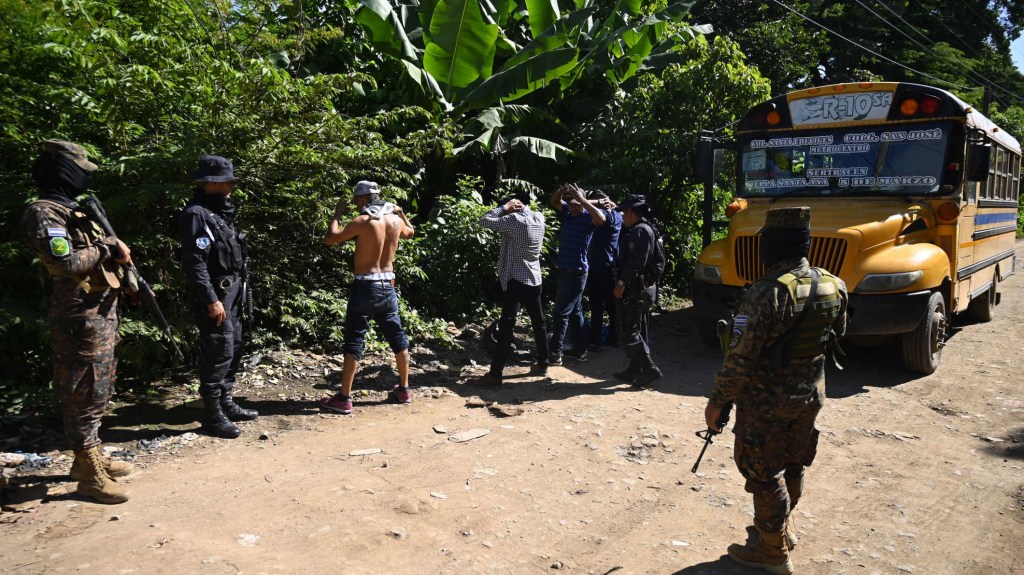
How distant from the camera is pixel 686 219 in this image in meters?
11.0

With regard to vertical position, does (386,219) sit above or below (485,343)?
above

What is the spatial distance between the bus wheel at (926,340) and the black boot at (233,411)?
612cm

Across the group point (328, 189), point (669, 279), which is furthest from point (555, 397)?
point (669, 279)

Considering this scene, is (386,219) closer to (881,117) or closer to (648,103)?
(881,117)

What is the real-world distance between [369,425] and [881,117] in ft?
19.4

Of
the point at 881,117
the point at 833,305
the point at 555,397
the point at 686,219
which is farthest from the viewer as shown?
the point at 686,219

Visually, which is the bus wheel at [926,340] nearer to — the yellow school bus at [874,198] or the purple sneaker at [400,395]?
the yellow school bus at [874,198]

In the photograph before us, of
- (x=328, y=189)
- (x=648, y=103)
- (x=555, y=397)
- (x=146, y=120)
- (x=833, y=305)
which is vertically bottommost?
(x=555, y=397)

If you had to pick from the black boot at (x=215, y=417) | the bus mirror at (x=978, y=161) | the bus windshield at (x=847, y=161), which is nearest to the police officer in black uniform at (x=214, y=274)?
the black boot at (x=215, y=417)

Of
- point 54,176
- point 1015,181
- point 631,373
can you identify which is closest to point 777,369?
point 631,373

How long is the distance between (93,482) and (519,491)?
2.42 m

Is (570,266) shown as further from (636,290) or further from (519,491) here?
(519,491)

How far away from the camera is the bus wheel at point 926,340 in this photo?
6.84m

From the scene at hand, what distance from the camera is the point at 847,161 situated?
7.40 m
